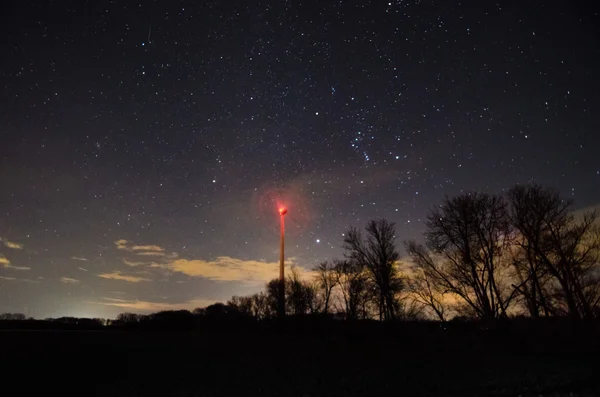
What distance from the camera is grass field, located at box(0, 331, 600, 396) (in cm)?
960

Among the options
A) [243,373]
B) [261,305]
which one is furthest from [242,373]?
[261,305]

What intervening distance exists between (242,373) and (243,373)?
36mm

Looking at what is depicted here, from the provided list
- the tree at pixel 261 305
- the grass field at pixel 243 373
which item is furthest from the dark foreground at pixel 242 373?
the tree at pixel 261 305

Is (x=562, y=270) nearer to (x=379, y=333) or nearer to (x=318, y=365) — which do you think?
(x=379, y=333)

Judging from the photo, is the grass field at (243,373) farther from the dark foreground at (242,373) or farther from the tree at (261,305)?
the tree at (261,305)

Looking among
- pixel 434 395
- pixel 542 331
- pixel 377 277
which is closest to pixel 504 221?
pixel 542 331

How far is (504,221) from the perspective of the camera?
29.9 m

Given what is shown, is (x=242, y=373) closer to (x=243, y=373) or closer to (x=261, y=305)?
(x=243, y=373)

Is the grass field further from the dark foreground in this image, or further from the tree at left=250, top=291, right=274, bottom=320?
the tree at left=250, top=291, right=274, bottom=320

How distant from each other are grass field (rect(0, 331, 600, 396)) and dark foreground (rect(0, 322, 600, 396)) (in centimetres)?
3

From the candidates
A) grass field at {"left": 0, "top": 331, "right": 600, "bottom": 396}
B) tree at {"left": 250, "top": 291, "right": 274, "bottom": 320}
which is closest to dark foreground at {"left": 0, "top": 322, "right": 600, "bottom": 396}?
grass field at {"left": 0, "top": 331, "right": 600, "bottom": 396}

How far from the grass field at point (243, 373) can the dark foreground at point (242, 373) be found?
3 cm

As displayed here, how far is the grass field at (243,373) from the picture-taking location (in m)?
9.60

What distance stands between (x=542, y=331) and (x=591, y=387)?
65.2ft
